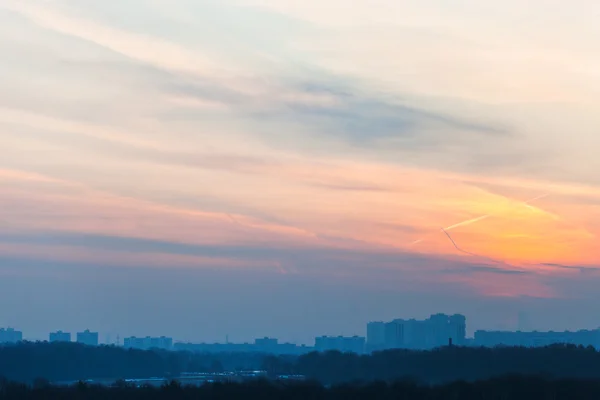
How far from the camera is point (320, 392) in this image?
91812 mm

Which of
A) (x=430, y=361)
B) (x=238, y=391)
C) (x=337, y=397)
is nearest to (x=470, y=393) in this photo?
(x=337, y=397)

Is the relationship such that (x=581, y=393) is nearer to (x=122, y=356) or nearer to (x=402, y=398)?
(x=402, y=398)

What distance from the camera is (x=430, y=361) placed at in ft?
493

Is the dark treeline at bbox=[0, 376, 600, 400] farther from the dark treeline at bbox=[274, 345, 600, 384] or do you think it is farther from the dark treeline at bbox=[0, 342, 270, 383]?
the dark treeline at bbox=[0, 342, 270, 383]

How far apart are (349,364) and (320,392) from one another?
225 feet

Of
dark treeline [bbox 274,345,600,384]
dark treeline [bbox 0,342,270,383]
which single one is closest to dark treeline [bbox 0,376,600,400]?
dark treeline [bbox 274,345,600,384]

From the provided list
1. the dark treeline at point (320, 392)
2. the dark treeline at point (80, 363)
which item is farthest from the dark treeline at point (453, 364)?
the dark treeline at point (320, 392)

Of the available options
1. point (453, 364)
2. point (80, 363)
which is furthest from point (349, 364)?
point (80, 363)

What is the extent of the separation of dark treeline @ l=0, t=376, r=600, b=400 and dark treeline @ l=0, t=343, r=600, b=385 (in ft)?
103

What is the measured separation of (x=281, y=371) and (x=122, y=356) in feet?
97.5

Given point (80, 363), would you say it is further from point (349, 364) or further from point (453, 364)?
point (453, 364)

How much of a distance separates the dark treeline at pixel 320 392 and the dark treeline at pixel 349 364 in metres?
31.3

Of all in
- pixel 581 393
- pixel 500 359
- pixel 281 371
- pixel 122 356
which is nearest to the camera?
pixel 581 393

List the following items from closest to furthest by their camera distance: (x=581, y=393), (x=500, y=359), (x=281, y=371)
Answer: (x=581, y=393) < (x=500, y=359) < (x=281, y=371)
